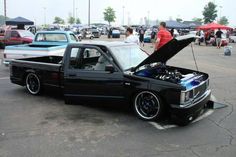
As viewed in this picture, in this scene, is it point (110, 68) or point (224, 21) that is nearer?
point (110, 68)

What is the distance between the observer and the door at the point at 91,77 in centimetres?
609

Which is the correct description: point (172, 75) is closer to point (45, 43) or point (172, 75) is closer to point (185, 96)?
point (185, 96)

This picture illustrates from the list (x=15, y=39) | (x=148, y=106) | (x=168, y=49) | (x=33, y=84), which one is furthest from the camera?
(x=15, y=39)

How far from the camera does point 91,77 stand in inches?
249

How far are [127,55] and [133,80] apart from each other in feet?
3.29

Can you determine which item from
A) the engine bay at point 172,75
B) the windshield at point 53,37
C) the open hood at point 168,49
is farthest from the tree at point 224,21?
the open hood at point 168,49

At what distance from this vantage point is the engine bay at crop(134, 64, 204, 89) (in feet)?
18.3

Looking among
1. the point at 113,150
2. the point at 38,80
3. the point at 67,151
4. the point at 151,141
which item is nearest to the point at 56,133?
the point at 67,151

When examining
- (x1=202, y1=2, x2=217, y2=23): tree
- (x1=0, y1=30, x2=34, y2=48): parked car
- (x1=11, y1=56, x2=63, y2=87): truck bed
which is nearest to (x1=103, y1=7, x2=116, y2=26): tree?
(x1=202, y1=2, x2=217, y2=23): tree

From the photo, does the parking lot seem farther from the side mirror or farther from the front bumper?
the side mirror

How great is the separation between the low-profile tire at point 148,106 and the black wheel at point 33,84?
311 centimetres

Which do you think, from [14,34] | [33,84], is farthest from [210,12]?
[33,84]

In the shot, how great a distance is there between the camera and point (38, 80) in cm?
778

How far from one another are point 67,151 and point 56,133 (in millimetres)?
831
